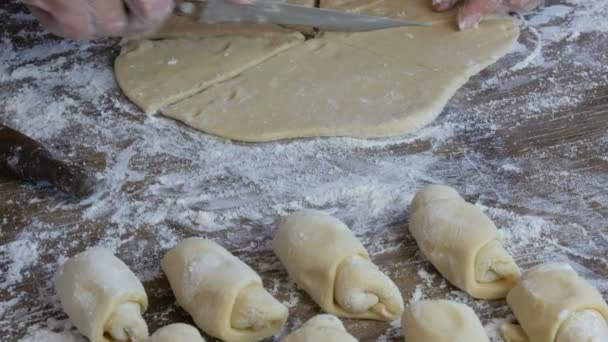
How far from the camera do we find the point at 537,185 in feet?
6.51

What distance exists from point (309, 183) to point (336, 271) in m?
0.44

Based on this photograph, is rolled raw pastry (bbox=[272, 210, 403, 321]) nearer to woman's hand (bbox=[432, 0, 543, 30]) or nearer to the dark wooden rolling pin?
→ the dark wooden rolling pin

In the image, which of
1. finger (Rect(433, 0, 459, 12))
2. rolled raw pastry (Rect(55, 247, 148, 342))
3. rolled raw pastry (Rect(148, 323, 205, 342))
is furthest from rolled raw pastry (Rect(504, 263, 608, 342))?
finger (Rect(433, 0, 459, 12))

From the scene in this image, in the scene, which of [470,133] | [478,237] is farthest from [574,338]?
[470,133]

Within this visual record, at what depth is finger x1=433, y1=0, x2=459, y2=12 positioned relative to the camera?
255cm

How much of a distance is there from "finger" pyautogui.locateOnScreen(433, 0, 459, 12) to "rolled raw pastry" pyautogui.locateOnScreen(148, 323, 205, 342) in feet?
4.88

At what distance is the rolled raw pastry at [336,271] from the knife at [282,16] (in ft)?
2.89

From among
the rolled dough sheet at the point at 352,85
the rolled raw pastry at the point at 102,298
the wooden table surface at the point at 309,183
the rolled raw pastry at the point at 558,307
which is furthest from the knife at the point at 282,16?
the rolled raw pastry at the point at 558,307

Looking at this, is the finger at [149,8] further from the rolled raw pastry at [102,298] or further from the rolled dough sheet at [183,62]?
the rolled raw pastry at [102,298]

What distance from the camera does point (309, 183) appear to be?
2.04 metres

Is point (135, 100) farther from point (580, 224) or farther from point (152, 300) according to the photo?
point (580, 224)

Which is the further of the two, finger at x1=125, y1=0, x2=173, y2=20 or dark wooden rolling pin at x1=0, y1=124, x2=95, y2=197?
finger at x1=125, y1=0, x2=173, y2=20

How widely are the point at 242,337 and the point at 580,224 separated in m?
0.87

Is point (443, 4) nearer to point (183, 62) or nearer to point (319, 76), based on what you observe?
point (319, 76)
